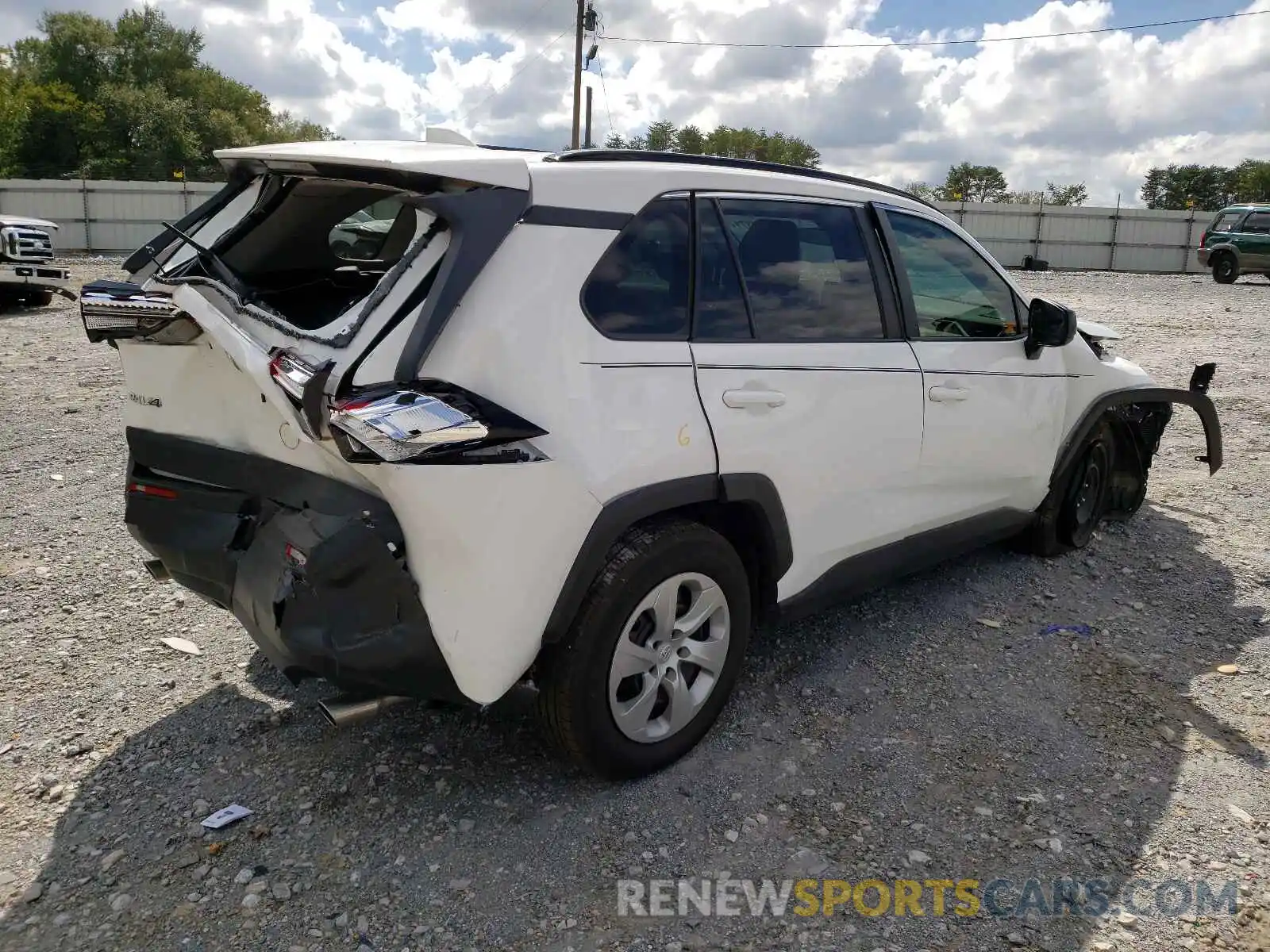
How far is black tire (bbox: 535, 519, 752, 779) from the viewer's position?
2.75 meters

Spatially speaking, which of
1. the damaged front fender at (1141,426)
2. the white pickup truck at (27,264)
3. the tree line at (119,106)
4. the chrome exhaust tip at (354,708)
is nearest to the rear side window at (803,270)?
the chrome exhaust tip at (354,708)

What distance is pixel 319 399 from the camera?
7.59ft

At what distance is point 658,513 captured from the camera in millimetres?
2969

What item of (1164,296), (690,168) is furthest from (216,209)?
(1164,296)

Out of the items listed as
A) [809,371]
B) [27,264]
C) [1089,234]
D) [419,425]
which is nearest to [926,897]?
[809,371]

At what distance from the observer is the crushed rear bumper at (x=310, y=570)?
2.51m

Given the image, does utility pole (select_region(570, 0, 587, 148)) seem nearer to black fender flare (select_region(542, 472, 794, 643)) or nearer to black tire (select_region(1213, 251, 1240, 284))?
black tire (select_region(1213, 251, 1240, 284))

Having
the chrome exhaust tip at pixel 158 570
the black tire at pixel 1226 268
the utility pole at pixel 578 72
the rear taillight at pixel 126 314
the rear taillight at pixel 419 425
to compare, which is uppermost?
the utility pole at pixel 578 72

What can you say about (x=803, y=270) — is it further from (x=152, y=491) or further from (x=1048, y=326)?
(x=152, y=491)

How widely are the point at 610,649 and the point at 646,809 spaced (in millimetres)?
570

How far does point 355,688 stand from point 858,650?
87.9 inches

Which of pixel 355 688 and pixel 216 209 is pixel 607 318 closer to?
pixel 355 688

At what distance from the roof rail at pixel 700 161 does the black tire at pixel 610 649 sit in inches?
44.8

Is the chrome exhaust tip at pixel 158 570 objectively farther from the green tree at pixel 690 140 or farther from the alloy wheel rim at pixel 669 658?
the green tree at pixel 690 140
